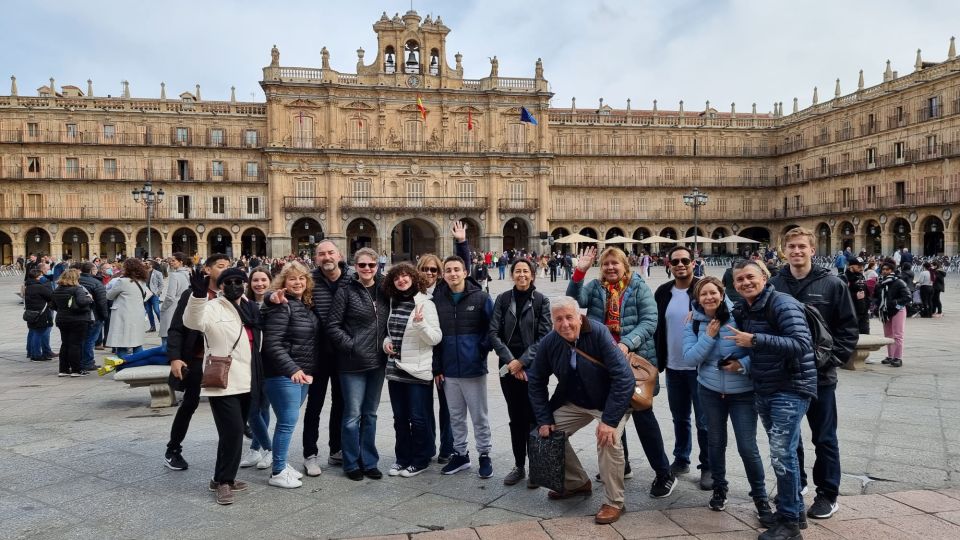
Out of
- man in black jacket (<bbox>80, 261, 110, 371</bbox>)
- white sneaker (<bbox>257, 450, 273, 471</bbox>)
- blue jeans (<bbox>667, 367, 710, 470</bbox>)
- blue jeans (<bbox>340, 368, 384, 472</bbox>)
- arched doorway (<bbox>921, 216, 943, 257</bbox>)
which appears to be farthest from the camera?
arched doorway (<bbox>921, 216, 943, 257</bbox>)

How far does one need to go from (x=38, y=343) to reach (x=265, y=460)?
6962 millimetres

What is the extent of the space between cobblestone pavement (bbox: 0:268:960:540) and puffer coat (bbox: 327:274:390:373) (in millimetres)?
868

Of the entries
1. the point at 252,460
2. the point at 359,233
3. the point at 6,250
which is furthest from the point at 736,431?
the point at 6,250

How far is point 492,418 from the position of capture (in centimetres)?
654

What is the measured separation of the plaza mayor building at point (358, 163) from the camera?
3928 cm

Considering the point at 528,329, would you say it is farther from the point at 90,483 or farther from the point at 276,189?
the point at 276,189

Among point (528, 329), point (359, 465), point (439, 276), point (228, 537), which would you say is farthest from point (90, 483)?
point (528, 329)

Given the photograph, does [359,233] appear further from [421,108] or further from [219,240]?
[421,108]

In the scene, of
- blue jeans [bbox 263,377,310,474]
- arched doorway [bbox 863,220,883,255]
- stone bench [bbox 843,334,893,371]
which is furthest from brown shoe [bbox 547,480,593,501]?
arched doorway [bbox 863,220,883,255]

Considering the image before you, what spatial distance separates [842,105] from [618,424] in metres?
45.3

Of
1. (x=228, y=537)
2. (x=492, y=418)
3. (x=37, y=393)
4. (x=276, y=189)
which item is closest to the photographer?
(x=228, y=537)

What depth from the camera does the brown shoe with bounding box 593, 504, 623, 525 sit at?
13.2ft

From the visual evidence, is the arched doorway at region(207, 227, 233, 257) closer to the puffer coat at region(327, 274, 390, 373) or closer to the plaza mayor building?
the plaza mayor building

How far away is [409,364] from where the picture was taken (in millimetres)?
4887
